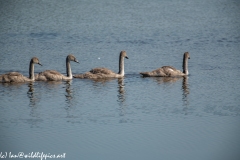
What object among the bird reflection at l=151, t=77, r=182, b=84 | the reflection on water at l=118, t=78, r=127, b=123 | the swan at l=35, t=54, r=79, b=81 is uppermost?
the swan at l=35, t=54, r=79, b=81

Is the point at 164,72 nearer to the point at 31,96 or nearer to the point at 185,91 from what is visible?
the point at 185,91

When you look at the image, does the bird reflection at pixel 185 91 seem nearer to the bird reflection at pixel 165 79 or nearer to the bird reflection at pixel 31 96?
the bird reflection at pixel 165 79

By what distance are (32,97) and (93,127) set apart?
5.09 meters

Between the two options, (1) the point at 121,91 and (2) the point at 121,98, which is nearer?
(2) the point at 121,98

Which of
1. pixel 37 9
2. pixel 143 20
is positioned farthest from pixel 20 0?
pixel 143 20

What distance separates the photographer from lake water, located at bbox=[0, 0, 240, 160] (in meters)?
19.2

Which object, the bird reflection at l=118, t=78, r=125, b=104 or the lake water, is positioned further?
the bird reflection at l=118, t=78, r=125, b=104

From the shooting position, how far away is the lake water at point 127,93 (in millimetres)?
19156

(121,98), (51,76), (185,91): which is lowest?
(121,98)

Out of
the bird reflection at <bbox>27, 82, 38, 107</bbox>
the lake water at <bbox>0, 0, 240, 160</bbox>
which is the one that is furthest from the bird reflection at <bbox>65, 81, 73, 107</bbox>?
the bird reflection at <bbox>27, 82, 38, 107</bbox>

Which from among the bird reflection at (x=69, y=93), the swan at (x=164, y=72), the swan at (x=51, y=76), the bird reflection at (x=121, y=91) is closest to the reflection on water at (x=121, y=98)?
the bird reflection at (x=121, y=91)

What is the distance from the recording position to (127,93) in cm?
2548

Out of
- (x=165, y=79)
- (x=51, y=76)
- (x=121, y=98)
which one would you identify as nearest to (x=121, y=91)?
(x=121, y=98)

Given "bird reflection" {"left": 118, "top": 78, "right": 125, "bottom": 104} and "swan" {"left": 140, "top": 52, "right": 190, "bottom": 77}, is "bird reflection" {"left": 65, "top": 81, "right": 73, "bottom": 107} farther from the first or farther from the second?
"swan" {"left": 140, "top": 52, "right": 190, "bottom": 77}
